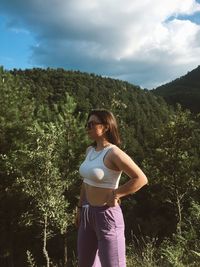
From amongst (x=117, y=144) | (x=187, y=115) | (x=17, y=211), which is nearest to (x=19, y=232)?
(x=17, y=211)

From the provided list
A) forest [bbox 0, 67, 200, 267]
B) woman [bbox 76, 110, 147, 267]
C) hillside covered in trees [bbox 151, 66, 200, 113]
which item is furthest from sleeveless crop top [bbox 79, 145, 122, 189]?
hillside covered in trees [bbox 151, 66, 200, 113]

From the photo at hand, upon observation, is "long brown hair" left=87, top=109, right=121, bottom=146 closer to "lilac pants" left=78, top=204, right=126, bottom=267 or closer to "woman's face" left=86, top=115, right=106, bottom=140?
"woman's face" left=86, top=115, right=106, bottom=140

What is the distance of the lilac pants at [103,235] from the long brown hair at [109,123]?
1.61ft

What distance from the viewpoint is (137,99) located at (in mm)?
80625

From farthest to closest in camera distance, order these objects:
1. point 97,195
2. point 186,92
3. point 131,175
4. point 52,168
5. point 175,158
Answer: point 186,92 < point 175,158 < point 52,168 < point 97,195 < point 131,175

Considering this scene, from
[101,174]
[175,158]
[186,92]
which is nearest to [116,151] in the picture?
[101,174]

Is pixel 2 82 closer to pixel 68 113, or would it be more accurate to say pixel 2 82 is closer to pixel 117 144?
pixel 68 113

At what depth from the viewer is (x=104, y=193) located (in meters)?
2.99

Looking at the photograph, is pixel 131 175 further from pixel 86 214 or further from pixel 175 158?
pixel 175 158

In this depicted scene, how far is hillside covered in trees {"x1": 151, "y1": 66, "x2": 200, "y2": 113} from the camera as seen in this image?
317 feet

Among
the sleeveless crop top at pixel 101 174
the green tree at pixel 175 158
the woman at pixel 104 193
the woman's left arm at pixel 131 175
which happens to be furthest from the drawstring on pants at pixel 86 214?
the green tree at pixel 175 158

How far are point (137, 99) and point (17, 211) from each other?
61.7 metres

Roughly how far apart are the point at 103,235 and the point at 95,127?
756 mm

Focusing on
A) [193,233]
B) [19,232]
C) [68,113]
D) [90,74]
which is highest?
[90,74]
